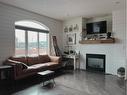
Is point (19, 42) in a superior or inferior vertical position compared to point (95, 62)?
superior

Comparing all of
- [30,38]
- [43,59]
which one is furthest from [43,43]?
[43,59]

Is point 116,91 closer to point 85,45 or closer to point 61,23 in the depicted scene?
point 85,45

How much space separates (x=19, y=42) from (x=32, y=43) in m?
0.69

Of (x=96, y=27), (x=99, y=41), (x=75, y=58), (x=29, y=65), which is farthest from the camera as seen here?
(x=75, y=58)

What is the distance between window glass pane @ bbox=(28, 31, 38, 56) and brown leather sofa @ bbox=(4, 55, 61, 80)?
1.34ft

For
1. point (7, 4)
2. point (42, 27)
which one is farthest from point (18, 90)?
point (42, 27)

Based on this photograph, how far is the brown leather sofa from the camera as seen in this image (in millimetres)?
3623

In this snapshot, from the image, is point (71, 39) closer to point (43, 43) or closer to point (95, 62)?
point (43, 43)

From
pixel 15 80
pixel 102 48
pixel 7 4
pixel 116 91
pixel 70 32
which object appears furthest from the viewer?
pixel 70 32

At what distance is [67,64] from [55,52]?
1.07 m

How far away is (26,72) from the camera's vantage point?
384 centimetres

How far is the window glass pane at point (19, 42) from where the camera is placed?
464cm

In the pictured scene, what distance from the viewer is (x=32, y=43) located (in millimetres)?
5324

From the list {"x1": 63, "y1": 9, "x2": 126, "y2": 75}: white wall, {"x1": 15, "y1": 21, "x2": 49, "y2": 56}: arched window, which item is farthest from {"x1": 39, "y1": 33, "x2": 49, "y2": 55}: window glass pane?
{"x1": 63, "y1": 9, "x2": 126, "y2": 75}: white wall
